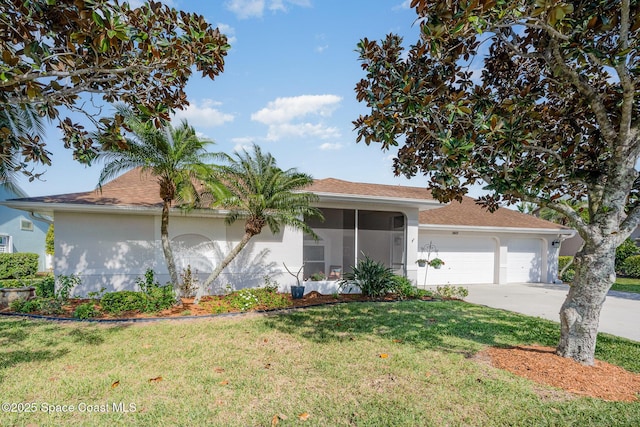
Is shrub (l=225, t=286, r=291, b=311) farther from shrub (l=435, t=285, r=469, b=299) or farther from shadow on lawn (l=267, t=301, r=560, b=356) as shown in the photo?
shrub (l=435, t=285, r=469, b=299)

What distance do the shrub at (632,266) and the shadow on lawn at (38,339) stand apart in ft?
88.4

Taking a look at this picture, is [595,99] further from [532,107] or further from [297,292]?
[297,292]

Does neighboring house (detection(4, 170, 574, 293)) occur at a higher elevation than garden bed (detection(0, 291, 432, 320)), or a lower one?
higher

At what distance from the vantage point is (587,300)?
484 centimetres

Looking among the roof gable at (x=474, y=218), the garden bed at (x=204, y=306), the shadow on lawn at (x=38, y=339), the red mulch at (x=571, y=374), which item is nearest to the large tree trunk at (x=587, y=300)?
the red mulch at (x=571, y=374)

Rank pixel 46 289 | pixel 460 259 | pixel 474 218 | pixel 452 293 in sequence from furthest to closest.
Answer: pixel 474 218 → pixel 460 259 → pixel 452 293 → pixel 46 289

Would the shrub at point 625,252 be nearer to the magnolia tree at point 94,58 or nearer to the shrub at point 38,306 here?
the magnolia tree at point 94,58

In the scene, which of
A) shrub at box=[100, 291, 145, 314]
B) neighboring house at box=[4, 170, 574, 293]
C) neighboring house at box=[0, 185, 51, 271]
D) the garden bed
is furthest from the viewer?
neighboring house at box=[0, 185, 51, 271]

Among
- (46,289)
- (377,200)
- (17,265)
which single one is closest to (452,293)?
(377,200)

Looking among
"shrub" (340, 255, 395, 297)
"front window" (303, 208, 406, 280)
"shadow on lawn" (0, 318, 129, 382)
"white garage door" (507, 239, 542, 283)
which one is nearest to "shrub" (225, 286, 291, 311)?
"front window" (303, 208, 406, 280)

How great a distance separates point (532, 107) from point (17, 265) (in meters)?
22.9

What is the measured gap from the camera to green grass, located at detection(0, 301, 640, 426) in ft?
11.8

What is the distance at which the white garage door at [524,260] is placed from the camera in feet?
54.7

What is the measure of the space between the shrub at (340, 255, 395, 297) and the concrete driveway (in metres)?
3.15
